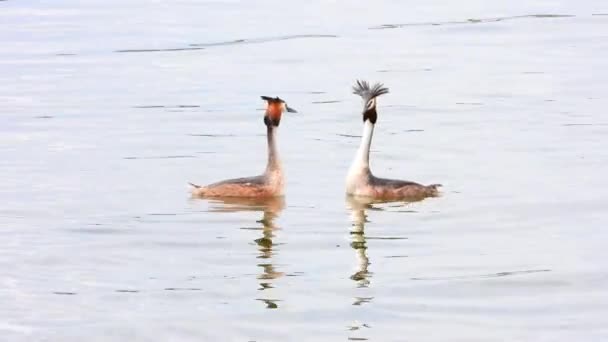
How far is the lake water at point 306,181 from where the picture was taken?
545 inches

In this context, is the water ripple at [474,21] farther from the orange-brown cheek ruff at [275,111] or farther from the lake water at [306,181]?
the orange-brown cheek ruff at [275,111]

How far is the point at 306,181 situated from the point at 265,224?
2.46 meters

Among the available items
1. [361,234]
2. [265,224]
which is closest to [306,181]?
[265,224]

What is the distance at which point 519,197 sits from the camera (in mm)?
19094

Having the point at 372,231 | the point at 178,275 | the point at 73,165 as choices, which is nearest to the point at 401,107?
the point at 73,165

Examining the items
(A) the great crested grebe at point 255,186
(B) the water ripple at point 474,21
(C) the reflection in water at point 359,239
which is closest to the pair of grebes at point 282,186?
(A) the great crested grebe at point 255,186

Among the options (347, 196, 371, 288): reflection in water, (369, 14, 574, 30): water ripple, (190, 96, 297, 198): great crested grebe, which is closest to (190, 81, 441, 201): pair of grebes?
(190, 96, 297, 198): great crested grebe

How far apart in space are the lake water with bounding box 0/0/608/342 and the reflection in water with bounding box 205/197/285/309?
5 centimetres

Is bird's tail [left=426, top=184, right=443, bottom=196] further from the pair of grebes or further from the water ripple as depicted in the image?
the water ripple

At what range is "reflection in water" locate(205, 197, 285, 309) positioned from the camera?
593 inches

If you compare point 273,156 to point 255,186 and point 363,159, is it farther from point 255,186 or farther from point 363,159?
point 363,159

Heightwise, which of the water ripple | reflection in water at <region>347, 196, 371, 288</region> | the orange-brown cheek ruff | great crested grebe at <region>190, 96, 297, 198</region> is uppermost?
the water ripple

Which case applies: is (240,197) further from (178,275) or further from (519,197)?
(178,275)

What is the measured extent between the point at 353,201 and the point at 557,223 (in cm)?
266
